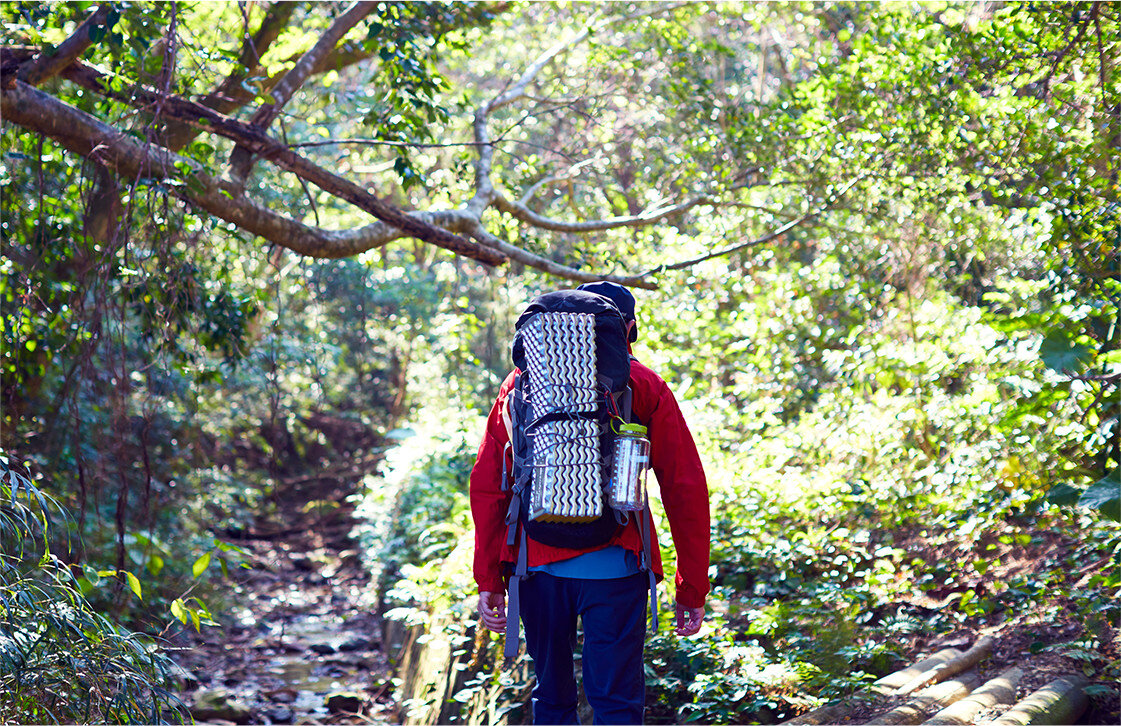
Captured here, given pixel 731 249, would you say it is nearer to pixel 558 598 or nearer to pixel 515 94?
pixel 515 94

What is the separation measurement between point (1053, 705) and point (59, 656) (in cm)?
357

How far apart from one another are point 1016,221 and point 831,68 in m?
2.37

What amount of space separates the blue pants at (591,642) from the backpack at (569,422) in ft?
0.24

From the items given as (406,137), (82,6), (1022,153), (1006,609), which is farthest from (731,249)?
(82,6)

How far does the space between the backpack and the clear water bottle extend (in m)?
0.04

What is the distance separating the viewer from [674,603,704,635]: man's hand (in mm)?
2748

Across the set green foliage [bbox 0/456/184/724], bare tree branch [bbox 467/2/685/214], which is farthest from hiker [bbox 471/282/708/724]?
bare tree branch [bbox 467/2/685/214]

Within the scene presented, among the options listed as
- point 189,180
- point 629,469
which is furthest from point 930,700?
point 189,180

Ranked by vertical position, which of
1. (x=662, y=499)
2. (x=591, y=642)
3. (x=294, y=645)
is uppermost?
(x=662, y=499)

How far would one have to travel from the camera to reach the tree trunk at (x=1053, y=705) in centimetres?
307

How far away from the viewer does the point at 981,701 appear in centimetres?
329

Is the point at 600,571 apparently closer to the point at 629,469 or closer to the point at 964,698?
the point at 629,469

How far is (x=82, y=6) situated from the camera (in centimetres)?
444

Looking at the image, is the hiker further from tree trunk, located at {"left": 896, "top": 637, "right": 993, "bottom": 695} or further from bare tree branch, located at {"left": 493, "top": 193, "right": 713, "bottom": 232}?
bare tree branch, located at {"left": 493, "top": 193, "right": 713, "bottom": 232}
